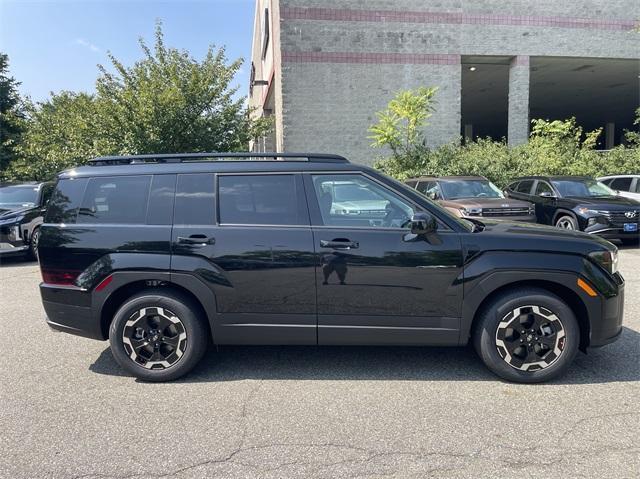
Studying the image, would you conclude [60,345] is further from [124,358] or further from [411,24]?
[411,24]

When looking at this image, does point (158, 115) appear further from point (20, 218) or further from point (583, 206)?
point (583, 206)

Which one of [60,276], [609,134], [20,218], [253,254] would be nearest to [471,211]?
[253,254]

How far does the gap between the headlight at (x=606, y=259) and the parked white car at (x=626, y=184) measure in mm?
10389

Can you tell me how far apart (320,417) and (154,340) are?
1597 millimetres

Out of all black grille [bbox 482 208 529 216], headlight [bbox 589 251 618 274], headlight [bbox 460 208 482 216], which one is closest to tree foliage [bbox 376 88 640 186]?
black grille [bbox 482 208 529 216]

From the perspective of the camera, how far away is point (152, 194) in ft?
13.2

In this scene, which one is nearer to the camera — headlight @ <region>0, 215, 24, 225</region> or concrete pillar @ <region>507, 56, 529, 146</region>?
headlight @ <region>0, 215, 24, 225</region>

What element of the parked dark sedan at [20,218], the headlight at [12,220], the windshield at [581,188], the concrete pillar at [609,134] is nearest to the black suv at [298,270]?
the parked dark sedan at [20,218]

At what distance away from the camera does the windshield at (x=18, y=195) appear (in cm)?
1043

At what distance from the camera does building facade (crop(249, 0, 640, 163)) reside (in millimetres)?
16906

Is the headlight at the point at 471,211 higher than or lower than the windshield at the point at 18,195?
lower

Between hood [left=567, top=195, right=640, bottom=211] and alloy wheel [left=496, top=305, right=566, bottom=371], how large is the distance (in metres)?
7.94

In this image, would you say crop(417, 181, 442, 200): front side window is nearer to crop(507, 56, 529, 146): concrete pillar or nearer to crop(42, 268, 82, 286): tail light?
crop(42, 268, 82, 286): tail light

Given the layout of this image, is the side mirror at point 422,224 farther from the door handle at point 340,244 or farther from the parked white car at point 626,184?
the parked white car at point 626,184
